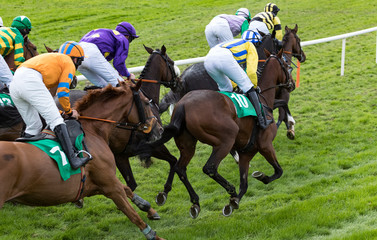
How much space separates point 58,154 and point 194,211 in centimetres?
187

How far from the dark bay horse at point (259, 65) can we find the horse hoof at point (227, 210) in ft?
5.29

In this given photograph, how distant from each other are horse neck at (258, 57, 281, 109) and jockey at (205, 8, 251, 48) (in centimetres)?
127

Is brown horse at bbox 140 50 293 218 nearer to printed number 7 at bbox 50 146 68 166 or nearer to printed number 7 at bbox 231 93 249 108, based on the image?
printed number 7 at bbox 231 93 249 108

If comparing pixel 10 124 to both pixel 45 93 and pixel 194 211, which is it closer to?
pixel 45 93

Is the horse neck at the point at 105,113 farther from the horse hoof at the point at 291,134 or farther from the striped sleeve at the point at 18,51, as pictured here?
the horse hoof at the point at 291,134

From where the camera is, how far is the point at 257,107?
5656mm

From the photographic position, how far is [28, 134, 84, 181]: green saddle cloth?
404cm

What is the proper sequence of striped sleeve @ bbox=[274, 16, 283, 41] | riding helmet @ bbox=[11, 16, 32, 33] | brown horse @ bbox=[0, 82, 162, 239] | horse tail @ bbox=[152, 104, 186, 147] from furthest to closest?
striped sleeve @ bbox=[274, 16, 283, 41], riding helmet @ bbox=[11, 16, 32, 33], horse tail @ bbox=[152, 104, 186, 147], brown horse @ bbox=[0, 82, 162, 239]

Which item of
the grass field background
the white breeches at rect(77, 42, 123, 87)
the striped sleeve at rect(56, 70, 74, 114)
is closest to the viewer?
the striped sleeve at rect(56, 70, 74, 114)

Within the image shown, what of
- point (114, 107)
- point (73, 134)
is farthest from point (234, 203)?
point (73, 134)

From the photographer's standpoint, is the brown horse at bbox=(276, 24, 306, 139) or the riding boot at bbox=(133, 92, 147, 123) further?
the brown horse at bbox=(276, 24, 306, 139)

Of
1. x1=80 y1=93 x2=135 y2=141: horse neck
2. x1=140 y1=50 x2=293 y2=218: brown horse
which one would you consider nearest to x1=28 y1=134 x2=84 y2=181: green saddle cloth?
x1=80 y1=93 x2=135 y2=141: horse neck

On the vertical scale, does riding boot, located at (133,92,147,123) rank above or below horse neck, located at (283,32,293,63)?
above

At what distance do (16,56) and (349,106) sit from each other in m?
5.93
